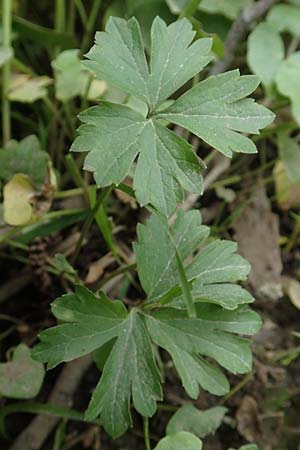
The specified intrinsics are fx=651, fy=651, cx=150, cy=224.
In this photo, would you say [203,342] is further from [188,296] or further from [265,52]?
[265,52]

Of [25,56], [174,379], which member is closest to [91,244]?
[174,379]

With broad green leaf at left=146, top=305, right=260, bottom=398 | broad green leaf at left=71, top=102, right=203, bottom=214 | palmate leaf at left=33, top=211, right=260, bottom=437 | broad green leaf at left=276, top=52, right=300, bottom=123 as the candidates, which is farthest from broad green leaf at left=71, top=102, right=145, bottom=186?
broad green leaf at left=276, top=52, right=300, bottom=123

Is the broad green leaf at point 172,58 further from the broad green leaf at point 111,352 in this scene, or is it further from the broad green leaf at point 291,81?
the broad green leaf at point 291,81

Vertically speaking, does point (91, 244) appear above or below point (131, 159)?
below

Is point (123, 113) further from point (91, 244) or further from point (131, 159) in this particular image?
point (91, 244)

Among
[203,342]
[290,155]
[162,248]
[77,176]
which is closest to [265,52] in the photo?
[290,155]

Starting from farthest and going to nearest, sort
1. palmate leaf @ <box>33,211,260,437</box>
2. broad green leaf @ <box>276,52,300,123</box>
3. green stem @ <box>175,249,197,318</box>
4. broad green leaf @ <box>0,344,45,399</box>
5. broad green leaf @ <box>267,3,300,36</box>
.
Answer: broad green leaf @ <box>267,3,300,36</box> < broad green leaf @ <box>276,52,300,123</box> < broad green leaf @ <box>0,344,45,399</box> < palmate leaf @ <box>33,211,260,437</box> < green stem @ <box>175,249,197,318</box>

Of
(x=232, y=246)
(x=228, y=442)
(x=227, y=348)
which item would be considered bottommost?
(x=228, y=442)

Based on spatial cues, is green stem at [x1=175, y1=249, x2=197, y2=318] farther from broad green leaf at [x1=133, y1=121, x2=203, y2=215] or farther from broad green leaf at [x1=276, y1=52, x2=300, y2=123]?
broad green leaf at [x1=276, y1=52, x2=300, y2=123]
